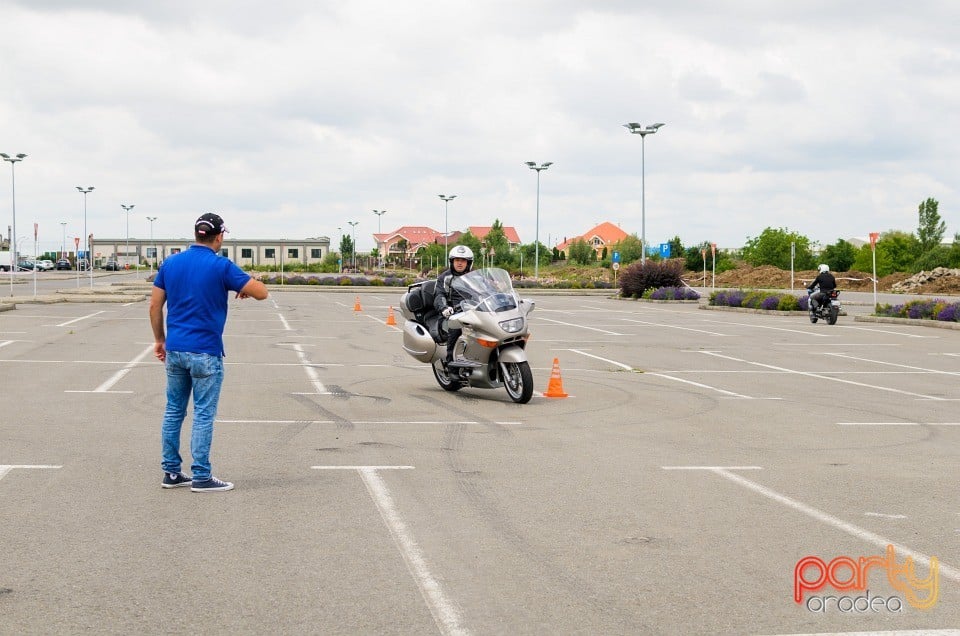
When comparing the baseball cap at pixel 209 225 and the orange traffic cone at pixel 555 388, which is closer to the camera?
the baseball cap at pixel 209 225

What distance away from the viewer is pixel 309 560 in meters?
5.72

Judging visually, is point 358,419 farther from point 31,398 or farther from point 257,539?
point 257,539

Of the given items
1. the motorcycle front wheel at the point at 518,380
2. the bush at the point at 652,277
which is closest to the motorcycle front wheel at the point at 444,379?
the motorcycle front wheel at the point at 518,380

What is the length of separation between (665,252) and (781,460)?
72.5 metres

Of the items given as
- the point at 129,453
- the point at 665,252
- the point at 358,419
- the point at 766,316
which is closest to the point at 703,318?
the point at 766,316

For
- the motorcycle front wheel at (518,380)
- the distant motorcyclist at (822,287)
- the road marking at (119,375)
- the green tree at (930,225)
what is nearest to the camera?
the motorcycle front wheel at (518,380)

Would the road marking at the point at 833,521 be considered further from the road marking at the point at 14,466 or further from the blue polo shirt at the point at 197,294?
the road marking at the point at 14,466

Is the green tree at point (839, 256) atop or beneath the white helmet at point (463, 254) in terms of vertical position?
atop

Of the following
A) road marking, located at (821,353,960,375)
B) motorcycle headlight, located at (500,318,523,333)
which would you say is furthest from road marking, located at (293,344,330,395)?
road marking, located at (821,353,960,375)

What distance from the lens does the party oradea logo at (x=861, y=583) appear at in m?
5.09

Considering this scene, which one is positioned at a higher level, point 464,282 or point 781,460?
point 464,282

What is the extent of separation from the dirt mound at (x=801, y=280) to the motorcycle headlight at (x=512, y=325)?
173 ft

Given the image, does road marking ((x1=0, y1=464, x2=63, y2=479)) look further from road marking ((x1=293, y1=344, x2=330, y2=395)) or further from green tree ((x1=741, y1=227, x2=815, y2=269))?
green tree ((x1=741, y1=227, x2=815, y2=269))

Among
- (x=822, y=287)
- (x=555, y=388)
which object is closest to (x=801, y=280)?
(x=822, y=287)
